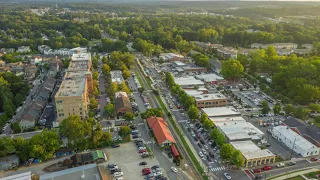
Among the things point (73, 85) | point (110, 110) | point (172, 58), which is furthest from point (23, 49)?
point (110, 110)

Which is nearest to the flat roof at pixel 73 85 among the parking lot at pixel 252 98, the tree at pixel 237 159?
the tree at pixel 237 159

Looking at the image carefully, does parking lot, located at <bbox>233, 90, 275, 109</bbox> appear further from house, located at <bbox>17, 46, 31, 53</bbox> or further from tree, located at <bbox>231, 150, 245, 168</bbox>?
house, located at <bbox>17, 46, 31, 53</bbox>

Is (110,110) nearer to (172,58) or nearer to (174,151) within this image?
(174,151)

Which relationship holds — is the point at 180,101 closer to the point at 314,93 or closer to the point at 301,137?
the point at 301,137

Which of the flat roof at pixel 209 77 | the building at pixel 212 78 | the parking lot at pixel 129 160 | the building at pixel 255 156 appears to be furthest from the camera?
the flat roof at pixel 209 77

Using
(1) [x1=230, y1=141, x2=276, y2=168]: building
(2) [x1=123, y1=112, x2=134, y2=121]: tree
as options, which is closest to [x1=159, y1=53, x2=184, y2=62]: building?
(2) [x1=123, y1=112, x2=134, y2=121]: tree

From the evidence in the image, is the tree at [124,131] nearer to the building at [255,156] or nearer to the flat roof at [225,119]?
the flat roof at [225,119]
